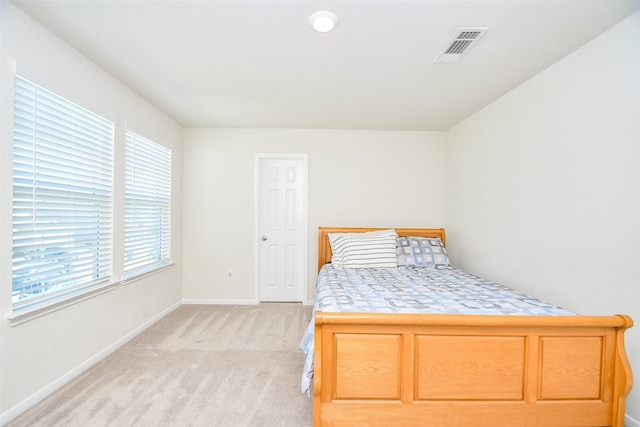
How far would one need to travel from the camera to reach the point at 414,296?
2033 millimetres

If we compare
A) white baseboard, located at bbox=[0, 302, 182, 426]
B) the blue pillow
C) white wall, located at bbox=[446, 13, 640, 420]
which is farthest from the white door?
white wall, located at bbox=[446, 13, 640, 420]

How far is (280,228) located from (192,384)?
215 centimetres

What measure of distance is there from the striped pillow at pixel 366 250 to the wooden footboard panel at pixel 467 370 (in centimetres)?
165

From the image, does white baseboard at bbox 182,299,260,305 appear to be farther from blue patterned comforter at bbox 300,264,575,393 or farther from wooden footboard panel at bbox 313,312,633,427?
wooden footboard panel at bbox 313,312,633,427

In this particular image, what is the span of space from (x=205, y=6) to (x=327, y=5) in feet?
2.15

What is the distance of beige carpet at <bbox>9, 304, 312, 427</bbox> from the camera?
1.67 m

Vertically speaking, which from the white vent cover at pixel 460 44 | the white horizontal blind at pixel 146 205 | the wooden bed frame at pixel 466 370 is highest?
the white vent cover at pixel 460 44

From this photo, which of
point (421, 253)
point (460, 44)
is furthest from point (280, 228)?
point (460, 44)

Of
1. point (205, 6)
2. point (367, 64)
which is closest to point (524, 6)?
point (367, 64)

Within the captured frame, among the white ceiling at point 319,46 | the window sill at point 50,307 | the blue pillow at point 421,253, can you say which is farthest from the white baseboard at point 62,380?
the blue pillow at point 421,253

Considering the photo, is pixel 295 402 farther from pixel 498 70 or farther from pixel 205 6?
pixel 498 70

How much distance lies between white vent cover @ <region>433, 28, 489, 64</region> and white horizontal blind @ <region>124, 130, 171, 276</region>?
8.91 ft

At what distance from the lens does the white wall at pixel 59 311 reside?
1579 mm

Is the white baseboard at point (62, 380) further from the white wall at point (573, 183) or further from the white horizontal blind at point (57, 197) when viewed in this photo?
the white wall at point (573, 183)
